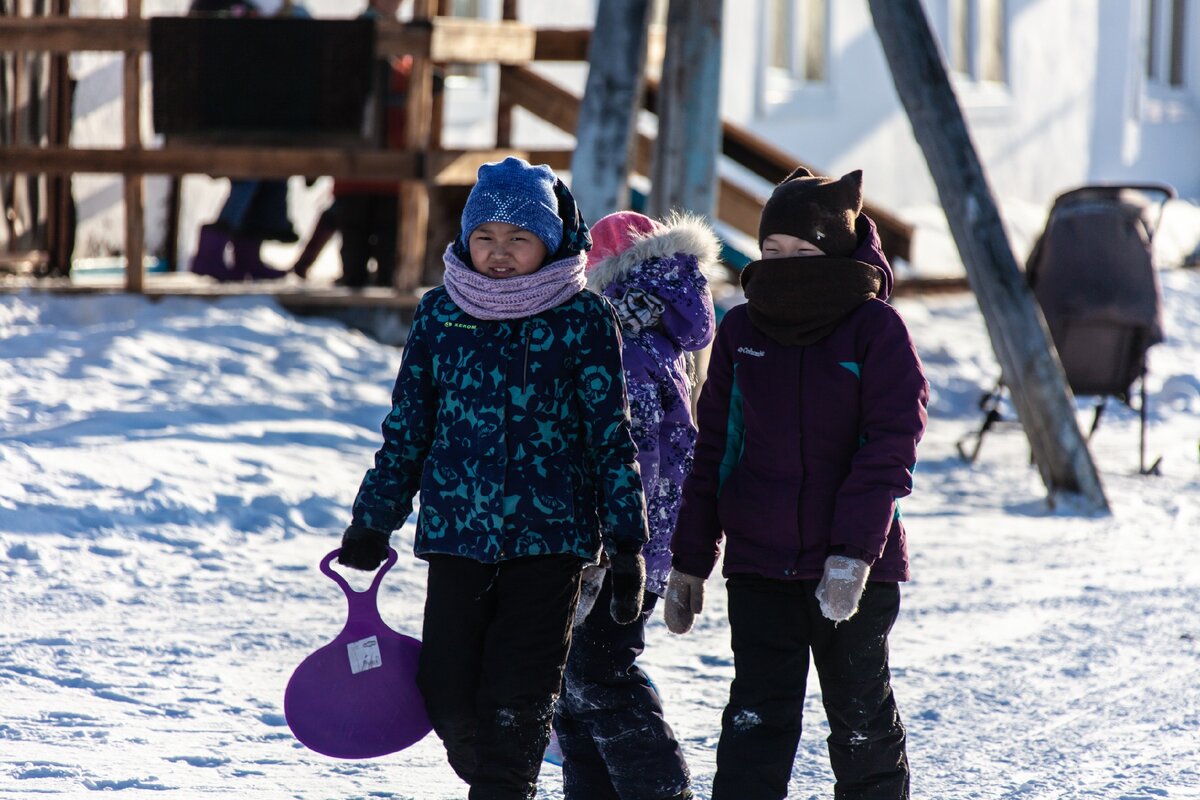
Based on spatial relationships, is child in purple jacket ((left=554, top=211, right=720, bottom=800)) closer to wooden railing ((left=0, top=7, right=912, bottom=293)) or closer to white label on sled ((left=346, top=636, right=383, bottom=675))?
white label on sled ((left=346, top=636, right=383, bottom=675))

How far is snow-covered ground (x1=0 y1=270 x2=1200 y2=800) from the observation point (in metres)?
3.56

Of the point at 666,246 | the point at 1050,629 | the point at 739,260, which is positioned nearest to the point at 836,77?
the point at 739,260

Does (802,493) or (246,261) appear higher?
→ (802,493)

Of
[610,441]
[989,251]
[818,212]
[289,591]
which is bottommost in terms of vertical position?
[289,591]

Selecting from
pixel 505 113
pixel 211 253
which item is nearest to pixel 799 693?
A: pixel 505 113

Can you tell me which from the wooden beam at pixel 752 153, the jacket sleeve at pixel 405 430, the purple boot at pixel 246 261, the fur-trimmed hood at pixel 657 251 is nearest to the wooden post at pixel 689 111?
the wooden beam at pixel 752 153

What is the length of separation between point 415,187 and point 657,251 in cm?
537

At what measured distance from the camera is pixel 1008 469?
7531 mm

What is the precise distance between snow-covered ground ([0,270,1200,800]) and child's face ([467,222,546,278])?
3.85 ft

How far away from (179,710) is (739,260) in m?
6.30

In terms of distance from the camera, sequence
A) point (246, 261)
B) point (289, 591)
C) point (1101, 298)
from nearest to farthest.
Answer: point (289, 591) < point (1101, 298) < point (246, 261)

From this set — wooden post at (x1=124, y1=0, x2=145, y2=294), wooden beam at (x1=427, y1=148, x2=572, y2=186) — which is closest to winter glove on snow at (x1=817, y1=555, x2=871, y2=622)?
wooden beam at (x1=427, y1=148, x2=572, y2=186)

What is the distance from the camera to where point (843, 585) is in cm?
283

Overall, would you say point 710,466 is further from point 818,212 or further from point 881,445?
point 818,212
